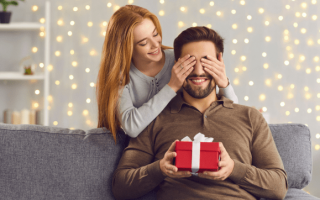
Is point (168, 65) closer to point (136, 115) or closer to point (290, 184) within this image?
point (136, 115)

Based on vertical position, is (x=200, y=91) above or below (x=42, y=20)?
below

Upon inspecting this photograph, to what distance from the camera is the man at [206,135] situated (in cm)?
100

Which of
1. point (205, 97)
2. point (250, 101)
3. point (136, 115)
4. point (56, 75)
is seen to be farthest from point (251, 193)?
point (56, 75)

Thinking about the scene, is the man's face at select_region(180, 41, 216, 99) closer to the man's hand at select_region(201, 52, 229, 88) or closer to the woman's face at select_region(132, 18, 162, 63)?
the man's hand at select_region(201, 52, 229, 88)

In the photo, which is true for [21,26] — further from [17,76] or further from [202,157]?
[202,157]

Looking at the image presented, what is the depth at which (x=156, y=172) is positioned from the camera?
100 centimetres

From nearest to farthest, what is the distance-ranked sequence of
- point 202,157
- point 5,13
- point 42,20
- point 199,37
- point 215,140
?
1. point 202,157
2. point 215,140
3. point 199,37
4. point 5,13
5. point 42,20

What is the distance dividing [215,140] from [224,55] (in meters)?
1.55

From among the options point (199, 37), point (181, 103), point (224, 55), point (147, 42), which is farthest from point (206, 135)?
point (224, 55)

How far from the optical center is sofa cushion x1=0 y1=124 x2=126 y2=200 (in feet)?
3.56

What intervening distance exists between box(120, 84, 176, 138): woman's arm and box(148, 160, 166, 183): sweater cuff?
0.18 m

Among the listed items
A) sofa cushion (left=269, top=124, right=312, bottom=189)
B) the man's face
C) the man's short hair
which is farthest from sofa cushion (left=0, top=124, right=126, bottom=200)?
sofa cushion (left=269, top=124, right=312, bottom=189)

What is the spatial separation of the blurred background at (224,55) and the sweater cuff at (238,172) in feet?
5.29

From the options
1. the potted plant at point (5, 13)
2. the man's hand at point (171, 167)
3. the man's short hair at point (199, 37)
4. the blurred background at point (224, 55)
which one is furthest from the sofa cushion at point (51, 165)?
the potted plant at point (5, 13)
